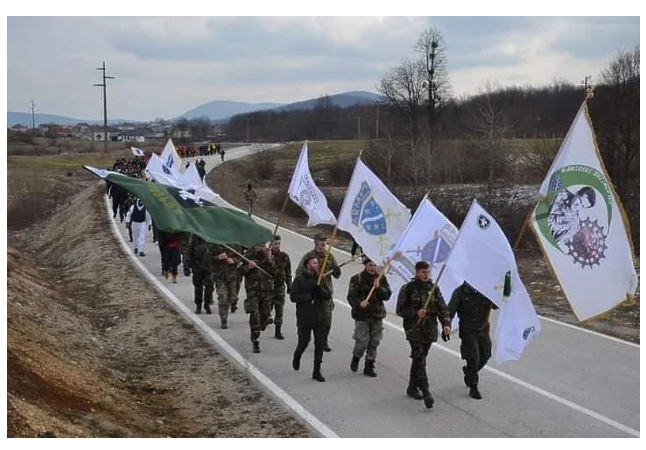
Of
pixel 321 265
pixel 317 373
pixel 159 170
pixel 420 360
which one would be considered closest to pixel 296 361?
pixel 317 373

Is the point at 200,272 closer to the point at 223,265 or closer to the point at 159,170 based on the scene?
the point at 223,265

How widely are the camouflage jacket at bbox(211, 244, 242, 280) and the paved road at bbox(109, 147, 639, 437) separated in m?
0.90

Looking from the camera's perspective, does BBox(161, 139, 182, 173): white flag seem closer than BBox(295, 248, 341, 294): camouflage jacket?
No

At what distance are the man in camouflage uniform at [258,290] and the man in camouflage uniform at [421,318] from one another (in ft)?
9.30

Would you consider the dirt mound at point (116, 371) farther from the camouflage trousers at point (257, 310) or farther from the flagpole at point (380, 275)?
the flagpole at point (380, 275)

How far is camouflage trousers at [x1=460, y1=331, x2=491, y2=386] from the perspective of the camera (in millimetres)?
9336

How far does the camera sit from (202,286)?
14039mm

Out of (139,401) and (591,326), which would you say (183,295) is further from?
(591,326)

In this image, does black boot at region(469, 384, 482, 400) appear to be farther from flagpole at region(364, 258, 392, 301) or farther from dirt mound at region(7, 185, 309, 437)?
dirt mound at region(7, 185, 309, 437)

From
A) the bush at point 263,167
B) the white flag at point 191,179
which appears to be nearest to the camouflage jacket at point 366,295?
the white flag at point 191,179

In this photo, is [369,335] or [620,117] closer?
[369,335]

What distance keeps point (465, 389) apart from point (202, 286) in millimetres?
5932

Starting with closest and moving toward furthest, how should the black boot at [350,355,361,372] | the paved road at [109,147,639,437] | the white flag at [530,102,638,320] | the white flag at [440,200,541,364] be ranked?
the paved road at [109,147,639,437], the white flag at [530,102,638,320], the white flag at [440,200,541,364], the black boot at [350,355,361,372]

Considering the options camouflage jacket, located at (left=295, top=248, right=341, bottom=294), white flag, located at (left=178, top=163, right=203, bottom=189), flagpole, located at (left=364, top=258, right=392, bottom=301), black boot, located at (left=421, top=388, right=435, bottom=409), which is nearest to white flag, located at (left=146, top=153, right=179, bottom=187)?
white flag, located at (left=178, top=163, right=203, bottom=189)
